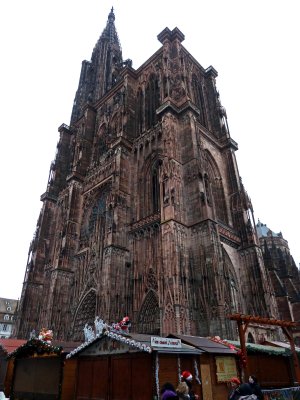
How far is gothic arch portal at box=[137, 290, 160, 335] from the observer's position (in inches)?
693

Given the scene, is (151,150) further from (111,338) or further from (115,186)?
(111,338)

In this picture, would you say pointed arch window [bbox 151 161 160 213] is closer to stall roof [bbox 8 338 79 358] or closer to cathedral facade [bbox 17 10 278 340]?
cathedral facade [bbox 17 10 278 340]

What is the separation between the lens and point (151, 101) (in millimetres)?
28531

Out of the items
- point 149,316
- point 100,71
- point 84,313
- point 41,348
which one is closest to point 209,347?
point 41,348

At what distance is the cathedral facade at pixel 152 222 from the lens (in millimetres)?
17250

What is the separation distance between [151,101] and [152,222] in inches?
528

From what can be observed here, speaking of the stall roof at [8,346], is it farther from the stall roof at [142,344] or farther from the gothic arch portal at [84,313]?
the stall roof at [142,344]

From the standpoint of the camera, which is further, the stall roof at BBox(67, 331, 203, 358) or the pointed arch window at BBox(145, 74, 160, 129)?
the pointed arch window at BBox(145, 74, 160, 129)

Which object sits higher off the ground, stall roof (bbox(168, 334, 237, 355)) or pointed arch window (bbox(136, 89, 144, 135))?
pointed arch window (bbox(136, 89, 144, 135))

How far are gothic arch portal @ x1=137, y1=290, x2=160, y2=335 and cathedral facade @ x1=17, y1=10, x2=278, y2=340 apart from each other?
0.19 ft

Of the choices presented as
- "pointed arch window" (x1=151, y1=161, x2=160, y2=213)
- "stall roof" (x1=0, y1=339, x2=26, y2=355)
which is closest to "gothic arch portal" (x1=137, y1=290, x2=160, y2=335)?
"pointed arch window" (x1=151, y1=161, x2=160, y2=213)

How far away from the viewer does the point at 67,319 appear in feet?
75.6

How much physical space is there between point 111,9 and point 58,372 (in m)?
63.7

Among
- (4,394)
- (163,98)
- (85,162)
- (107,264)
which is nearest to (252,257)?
(107,264)
